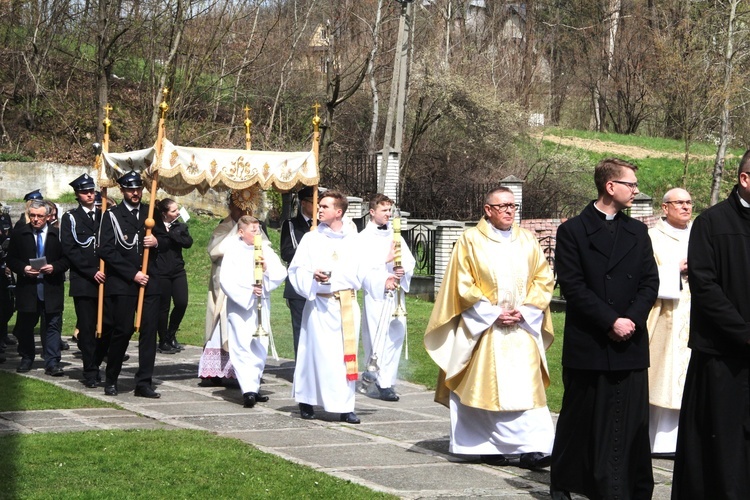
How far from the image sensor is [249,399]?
1020cm

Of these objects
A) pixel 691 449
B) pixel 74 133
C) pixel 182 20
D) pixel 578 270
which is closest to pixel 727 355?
pixel 691 449

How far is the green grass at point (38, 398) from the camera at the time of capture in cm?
972

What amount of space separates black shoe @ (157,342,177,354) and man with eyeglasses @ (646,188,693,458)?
6837 mm

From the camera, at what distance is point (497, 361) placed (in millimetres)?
7797

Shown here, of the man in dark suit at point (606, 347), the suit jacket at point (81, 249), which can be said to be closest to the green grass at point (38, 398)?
the suit jacket at point (81, 249)

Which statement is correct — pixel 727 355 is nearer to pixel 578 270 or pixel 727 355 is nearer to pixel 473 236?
pixel 578 270

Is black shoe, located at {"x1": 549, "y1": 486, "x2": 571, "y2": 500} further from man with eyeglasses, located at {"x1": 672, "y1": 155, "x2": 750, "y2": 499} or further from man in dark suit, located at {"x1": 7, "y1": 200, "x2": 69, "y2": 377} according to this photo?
man in dark suit, located at {"x1": 7, "y1": 200, "x2": 69, "y2": 377}

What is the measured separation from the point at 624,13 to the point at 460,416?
51.5 meters

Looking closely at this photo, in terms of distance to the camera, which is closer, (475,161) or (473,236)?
(473,236)

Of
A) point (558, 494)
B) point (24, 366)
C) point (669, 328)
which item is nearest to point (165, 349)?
point (24, 366)

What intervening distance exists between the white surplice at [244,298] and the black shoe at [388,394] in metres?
1.21

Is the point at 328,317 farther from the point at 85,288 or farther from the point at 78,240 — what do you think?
the point at 78,240

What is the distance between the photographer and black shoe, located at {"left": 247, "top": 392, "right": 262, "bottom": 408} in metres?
10.2

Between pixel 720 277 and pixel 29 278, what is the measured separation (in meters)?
8.21
